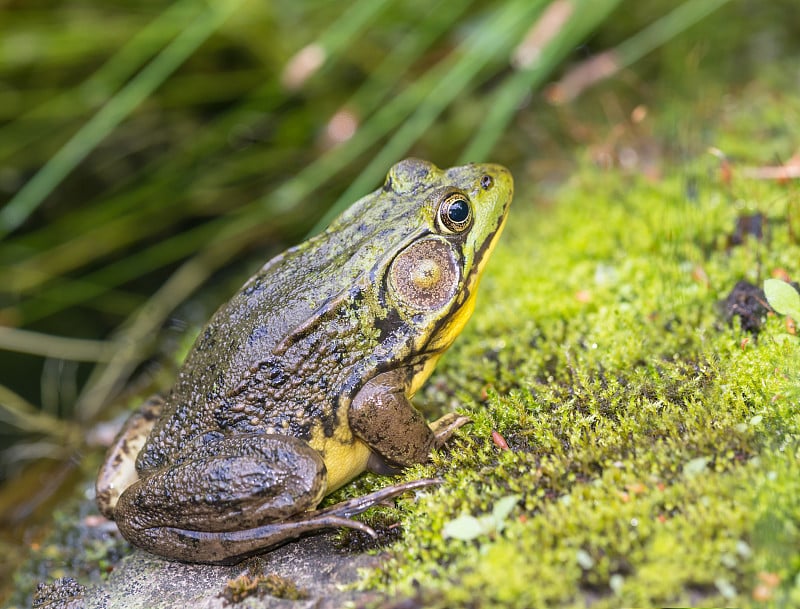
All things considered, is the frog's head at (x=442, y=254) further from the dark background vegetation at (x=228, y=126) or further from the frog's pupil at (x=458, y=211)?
the dark background vegetation at (x=228, y=126)

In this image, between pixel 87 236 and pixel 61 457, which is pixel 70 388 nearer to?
pixel 61 457

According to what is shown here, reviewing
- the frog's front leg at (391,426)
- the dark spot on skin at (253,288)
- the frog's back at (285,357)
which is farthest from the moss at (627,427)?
the dark spot on skin at (253,288)

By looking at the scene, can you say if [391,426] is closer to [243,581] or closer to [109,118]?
[243,581]

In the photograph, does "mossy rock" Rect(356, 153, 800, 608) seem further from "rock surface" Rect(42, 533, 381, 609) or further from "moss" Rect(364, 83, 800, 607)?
"rock surface" Rect(42, 533, 381, 609)

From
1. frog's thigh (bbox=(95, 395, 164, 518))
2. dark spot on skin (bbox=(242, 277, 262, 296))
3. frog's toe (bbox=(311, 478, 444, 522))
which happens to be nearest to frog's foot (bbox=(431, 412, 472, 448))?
frog's toe (bbox=(311, 478, 444, 522))

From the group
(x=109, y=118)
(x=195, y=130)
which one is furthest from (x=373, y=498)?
(x=195, y=130)
